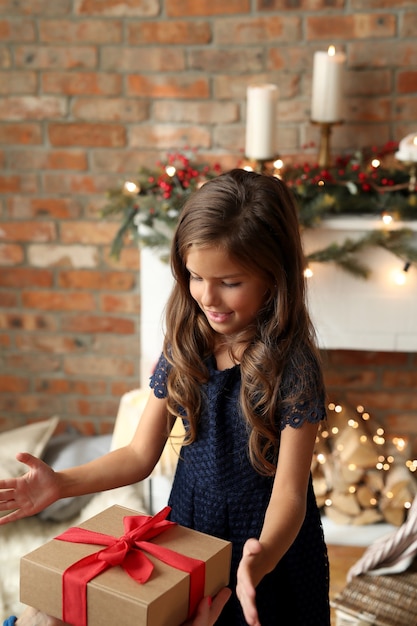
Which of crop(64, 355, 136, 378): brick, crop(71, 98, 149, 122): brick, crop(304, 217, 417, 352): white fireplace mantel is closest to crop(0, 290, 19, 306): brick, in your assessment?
crop(64, 355, 136, 378): brick

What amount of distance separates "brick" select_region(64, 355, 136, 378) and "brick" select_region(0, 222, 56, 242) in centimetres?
51

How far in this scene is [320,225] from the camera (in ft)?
8.20

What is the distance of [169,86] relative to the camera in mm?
2832

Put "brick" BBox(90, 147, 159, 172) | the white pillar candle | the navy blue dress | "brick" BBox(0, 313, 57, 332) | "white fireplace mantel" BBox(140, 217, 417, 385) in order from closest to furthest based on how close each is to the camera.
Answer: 1. the navy blue dress
2. the white pillar candle
3. "white fireplace mantel" BBox(140, 217, 417, 385)
4. "brick" BBox(90, 147, 159, 172)
5. "brick" BBox(0, 313, 57, 332)


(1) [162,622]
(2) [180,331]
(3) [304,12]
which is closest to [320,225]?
(3) [304,12]

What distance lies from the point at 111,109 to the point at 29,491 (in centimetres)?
193

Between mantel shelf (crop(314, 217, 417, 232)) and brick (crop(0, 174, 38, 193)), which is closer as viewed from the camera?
mantel shelf (crop(314, 217, 417, 232))

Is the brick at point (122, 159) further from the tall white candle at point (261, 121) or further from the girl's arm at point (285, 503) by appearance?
the girl's arm at point (285, 503)

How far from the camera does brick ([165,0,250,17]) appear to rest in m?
2.72

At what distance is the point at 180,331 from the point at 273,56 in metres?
1.67

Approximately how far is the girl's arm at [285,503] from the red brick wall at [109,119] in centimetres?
176

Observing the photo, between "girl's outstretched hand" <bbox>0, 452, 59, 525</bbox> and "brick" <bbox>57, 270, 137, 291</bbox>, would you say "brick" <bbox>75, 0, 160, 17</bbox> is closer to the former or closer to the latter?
"brick" <bbox>57, 270, 137, 291</bbox>

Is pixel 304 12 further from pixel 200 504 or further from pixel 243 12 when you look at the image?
pixel 200 504

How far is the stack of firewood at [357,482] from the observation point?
2.75m
